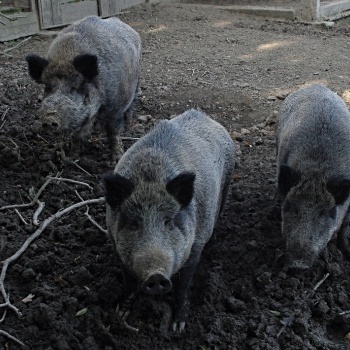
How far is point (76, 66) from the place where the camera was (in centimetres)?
589

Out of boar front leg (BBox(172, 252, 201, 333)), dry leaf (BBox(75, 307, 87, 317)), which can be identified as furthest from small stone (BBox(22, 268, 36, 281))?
boar front leg (BBox(172, 252, 201, 333))

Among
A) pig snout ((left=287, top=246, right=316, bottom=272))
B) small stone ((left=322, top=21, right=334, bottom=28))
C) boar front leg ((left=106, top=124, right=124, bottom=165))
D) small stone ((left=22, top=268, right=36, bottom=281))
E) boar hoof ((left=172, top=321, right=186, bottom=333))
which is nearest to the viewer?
boar hoof ((left=172, top=321, right=186, bottom=333))

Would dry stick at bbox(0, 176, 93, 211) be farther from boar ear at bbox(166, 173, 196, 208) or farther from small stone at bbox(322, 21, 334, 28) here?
small stone at bbox(322, 21, 334, 28)

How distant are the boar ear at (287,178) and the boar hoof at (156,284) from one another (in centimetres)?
159

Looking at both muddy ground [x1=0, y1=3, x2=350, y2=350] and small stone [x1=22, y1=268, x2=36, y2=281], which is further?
small stone [x1=22, y1=268, x2=36, y2=281]

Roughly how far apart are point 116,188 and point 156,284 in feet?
2.18

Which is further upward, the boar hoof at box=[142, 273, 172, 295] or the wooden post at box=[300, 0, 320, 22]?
the boar hoof at box=[142, 273, 172, 295]

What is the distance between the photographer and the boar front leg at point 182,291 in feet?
13.7

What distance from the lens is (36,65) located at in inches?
232

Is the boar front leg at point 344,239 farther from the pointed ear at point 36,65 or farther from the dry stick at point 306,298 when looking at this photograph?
the pointed ear at point 36,65

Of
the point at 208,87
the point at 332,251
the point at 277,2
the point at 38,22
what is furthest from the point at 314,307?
the point at 277,2

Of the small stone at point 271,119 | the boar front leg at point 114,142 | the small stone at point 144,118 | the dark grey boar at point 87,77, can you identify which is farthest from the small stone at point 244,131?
the boar front leg at point 114,142

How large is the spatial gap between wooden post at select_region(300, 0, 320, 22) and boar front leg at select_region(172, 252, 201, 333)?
28.7 feet

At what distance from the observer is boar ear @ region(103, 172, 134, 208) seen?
3723 millimetres
